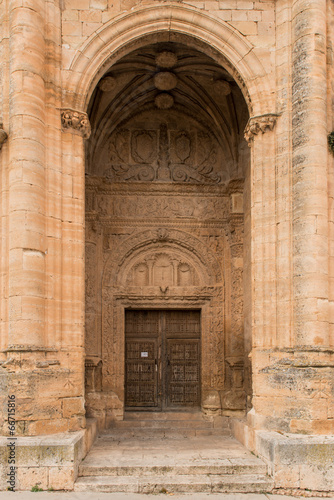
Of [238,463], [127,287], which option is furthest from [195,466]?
[127,287]

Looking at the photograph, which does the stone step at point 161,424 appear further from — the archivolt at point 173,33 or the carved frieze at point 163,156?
the archivolt at point 173,33

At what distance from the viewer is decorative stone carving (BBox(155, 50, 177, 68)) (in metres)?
11.2

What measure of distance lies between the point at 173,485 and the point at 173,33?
22.7 feet

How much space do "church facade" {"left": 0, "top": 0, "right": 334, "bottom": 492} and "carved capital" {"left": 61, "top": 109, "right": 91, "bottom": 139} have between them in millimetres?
16

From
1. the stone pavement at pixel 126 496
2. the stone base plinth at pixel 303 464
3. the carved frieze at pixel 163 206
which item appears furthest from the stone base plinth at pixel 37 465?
the carved frieze at pixel 163 206

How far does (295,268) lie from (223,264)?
362 cm

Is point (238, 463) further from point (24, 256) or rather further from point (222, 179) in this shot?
point (222, 179)

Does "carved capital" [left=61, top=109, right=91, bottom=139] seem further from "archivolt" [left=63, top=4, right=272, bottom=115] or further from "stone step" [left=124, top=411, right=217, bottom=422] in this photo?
"stone step" [left=124, top=411, right=217, bottom=422]

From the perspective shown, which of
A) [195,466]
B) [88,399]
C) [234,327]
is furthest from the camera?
[234,327]

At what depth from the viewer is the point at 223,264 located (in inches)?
487

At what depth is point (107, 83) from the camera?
461 inches

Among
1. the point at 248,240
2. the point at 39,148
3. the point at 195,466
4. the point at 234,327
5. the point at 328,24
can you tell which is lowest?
the point at 195,466

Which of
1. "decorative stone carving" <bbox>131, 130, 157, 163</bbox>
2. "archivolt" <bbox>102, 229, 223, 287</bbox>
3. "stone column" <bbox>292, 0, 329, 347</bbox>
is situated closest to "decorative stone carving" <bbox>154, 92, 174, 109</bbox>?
"decorative stone carving" <bbox>131, 130, 157, 163</bbox>

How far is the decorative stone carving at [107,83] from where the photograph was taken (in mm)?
11648
